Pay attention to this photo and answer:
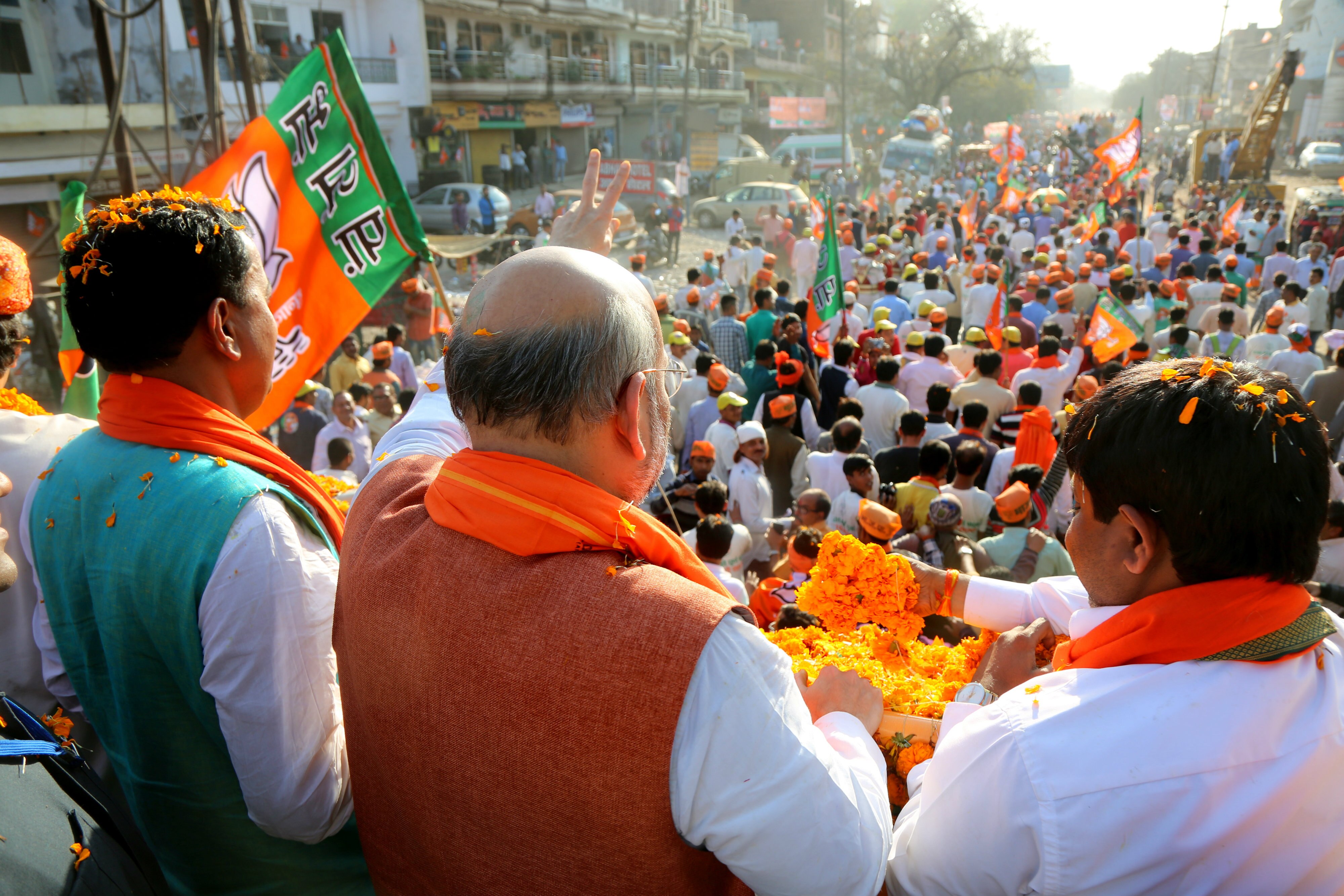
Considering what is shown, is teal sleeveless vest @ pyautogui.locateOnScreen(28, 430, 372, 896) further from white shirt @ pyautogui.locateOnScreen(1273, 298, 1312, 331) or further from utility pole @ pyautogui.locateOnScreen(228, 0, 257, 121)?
white shirt @ pyautogui.locateOnScreen(1273, 298, 1312, 331)

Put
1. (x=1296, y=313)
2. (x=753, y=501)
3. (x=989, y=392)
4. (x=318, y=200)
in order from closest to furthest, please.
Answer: (x=318, y=200) < (x=753, y=501) < (x=989, y=392) < (x=1296, y=313)

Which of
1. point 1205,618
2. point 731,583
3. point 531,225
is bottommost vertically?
point 731,583

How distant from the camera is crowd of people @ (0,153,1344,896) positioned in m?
1.17

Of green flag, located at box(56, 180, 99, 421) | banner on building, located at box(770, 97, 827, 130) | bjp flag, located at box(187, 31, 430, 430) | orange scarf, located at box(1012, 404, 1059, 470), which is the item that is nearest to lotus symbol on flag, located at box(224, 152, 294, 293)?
bjp flag, located at box(187, 31, 430, 430)

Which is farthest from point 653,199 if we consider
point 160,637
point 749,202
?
point 160,637

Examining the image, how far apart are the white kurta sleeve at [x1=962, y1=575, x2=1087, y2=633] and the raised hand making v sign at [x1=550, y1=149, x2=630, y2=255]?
1.31 m

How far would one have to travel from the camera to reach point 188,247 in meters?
1.70

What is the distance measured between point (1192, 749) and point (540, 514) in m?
1.04

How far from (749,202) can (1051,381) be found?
18.0 m

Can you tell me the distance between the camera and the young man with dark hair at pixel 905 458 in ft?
18.4

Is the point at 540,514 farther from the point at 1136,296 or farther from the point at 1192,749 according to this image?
the point at 1136,296

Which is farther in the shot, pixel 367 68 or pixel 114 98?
pixel 367 68

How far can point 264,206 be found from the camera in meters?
4.23

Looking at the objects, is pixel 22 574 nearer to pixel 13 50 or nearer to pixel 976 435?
pixel 976 435
